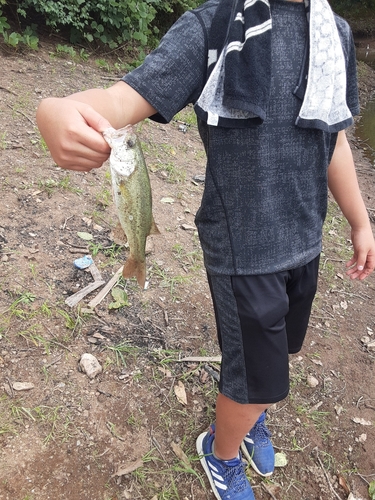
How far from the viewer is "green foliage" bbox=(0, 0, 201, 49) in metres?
6.12

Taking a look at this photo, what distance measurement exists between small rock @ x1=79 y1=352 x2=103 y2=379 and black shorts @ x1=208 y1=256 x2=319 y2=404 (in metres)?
0.92

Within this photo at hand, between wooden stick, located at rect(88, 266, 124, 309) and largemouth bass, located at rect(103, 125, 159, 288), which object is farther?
wooden stick, located at rect(88, 266, 124, 309)

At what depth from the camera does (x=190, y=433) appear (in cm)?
253

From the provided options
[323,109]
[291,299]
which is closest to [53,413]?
[291,299]

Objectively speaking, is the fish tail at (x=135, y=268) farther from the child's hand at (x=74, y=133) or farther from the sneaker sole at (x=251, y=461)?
the sneaker sole at (x=251, y=461)

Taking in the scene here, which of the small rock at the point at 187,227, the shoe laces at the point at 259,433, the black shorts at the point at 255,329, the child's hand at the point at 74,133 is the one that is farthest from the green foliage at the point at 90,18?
the shoe laces at the point at 259,433

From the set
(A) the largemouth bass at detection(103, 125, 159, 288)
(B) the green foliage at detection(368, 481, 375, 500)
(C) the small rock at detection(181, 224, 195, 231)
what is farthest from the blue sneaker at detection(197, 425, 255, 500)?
(C) the small rock at detection(181, 224, 195, 231)

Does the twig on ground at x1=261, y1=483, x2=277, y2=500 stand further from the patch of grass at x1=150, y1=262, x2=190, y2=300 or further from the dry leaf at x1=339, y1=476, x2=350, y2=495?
the patch of grass at x1=150, y1=262, x2=190, y2=300

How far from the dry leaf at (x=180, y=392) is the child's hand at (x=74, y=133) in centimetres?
173

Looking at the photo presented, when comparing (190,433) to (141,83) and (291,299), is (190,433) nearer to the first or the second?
(291,299)

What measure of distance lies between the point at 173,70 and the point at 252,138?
374mm

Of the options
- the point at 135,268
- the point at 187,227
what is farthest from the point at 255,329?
the point at 187,227

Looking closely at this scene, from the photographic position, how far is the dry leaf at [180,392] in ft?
8.69

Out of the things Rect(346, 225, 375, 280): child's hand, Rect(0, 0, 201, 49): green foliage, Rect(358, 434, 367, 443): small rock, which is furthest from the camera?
Rect(0, 0, 201, 49): green foliage
